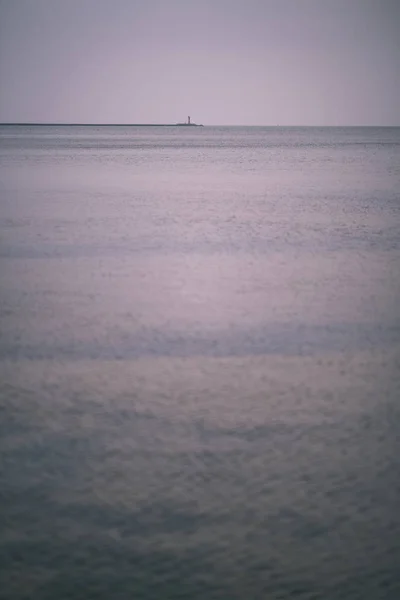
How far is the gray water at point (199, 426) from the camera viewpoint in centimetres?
358

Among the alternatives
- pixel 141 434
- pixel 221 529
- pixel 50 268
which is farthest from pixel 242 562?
pixel 50 268

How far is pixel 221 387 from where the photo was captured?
5895 mm

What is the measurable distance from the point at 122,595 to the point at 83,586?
Result: 7.4 inches

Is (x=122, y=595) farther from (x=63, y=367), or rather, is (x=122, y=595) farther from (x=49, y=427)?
(x=63, y=367)

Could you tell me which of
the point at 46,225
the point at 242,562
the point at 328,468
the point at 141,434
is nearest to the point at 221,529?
the point at 242,562

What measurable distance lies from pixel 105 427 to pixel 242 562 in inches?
69.3

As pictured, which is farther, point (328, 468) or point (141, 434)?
point (141, 434)

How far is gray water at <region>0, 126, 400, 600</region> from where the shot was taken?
141 inches

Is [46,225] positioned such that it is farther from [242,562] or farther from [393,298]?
[242,562]

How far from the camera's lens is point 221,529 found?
3857 millimetres

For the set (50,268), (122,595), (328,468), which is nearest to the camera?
(122,595)

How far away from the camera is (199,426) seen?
5137 mm

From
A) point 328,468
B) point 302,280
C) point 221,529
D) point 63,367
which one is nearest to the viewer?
point 221,529

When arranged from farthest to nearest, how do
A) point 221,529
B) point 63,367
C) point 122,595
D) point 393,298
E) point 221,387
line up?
point 393,298, point 63,367, point 221,387, point 221,529, point 122,595
